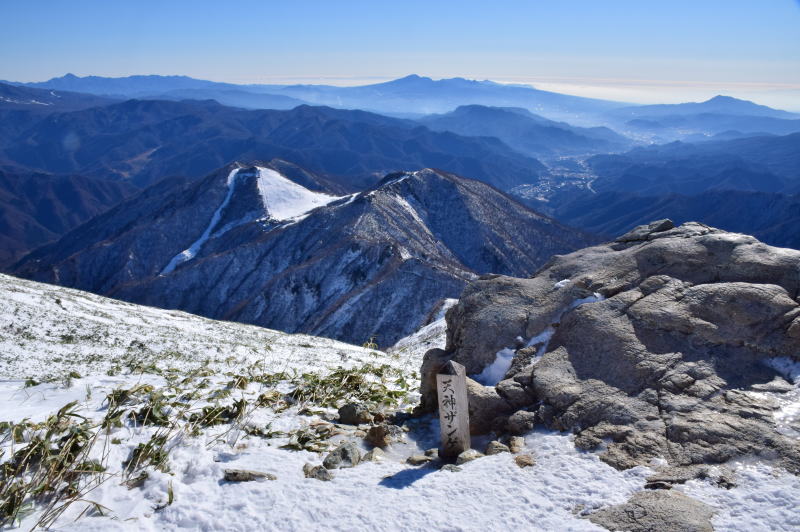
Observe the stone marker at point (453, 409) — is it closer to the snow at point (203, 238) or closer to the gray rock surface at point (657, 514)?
the gray rock surface at point (657, 514)

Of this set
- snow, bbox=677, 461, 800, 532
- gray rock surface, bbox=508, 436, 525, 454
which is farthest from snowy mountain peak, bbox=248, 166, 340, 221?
snow, bbox=677, 461, 800, 532

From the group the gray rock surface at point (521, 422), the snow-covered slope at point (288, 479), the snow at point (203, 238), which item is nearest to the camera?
the snow-covered slope at point (288, 479)

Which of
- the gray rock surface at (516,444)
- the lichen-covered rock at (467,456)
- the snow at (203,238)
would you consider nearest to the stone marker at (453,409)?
the lichen-covered rock at (467,456)

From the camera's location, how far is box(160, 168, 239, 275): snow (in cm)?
10238

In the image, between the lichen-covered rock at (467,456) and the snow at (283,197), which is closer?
the lichen-covered rock at (467,456)

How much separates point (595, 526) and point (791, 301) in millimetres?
7528

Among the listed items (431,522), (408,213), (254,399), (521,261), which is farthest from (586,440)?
(521,261)

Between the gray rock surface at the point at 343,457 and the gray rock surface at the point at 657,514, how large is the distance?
4.37 metres

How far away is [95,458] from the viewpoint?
874 centimetres

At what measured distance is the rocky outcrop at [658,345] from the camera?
9.05 meters

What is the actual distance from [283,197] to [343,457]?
112m

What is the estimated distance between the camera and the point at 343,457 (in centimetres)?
968

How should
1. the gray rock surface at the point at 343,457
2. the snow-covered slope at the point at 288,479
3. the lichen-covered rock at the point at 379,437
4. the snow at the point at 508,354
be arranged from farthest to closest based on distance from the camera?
the snow at the point at 508,354, the lichen-covered rock at the point at 379,437, the gray rock surface at the point at 343,457, the snow-covered slope at the point at 288,479

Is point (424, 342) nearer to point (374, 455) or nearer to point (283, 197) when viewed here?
point (374, 455)
